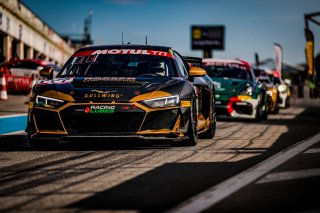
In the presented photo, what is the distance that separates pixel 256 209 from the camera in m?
4.52

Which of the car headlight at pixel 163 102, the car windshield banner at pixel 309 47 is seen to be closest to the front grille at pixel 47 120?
the car headlight at pixel 163 102

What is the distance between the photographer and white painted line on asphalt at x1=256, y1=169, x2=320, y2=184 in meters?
5.79

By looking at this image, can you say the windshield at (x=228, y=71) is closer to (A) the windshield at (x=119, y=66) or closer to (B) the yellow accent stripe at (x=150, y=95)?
(A) the windshield at (x=119, y=66)

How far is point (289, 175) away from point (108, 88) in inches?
110

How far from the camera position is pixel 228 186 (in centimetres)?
543

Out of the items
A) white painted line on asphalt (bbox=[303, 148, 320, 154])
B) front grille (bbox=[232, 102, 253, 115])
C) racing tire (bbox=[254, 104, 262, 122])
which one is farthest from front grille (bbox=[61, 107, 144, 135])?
racing tire (bbox=[254, 104, 262, 122])

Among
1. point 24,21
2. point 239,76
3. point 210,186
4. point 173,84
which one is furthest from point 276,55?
point 210,186

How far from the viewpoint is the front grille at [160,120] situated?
805 cm

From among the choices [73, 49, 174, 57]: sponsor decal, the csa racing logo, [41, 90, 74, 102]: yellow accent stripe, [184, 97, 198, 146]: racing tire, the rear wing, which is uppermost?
[73, 49, 174, 57]: sponsor decal

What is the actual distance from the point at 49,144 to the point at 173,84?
5.31 feet

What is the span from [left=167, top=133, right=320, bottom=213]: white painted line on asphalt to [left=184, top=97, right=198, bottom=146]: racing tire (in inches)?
46.2

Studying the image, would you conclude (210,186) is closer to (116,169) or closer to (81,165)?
(116,169)

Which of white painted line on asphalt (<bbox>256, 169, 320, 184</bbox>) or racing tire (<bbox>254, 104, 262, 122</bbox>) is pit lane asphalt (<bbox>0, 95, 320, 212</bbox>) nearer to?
white painted line on asphalt (<bbox>256, 169, 320, 184</bbox>)

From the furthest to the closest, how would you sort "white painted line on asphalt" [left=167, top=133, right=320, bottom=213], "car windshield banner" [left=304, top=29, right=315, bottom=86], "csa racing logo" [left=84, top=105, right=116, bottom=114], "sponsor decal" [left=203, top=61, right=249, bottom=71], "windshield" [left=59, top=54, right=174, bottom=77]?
1. "car windshield banner" [left=304, top=29, right=315, bottom=86]
2. "sponsor decal" [left=203, top=61, right=249, bottom=71]
3. "windshield" [left=59, top=54, right=174, bottom=77]
4. "csa racing logo" [left=84, top=105, right=116, bottom=114]
5. "white painted line on asphalt" [left=167, top=133, right=320, bottom=213]
